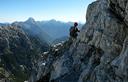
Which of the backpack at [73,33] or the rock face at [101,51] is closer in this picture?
the rock face at [101,51]

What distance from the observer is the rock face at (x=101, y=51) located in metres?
31.8

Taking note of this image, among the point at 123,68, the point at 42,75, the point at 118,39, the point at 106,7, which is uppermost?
the point at 106,7

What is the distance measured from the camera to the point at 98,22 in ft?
136

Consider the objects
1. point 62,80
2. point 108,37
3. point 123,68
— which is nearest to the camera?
point 123,68

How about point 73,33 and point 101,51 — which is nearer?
point 101,51

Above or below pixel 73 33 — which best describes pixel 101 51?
below

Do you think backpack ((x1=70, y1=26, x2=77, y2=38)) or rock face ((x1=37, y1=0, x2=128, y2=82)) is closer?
rock face ((x1=37, y1=0, x2=128, y2=82))

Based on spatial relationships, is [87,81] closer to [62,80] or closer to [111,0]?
[62,80]

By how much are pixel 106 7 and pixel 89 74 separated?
37.8ft

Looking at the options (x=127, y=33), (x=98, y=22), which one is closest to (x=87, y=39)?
(x=98, y=22)

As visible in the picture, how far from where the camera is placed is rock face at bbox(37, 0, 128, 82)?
31775 millimetres

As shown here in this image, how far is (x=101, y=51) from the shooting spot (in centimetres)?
3972

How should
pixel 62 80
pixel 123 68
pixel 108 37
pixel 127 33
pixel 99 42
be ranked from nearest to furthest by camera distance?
pixel 123 68 → pixel 127 33 → pixel 108 37 → pixel 99 42 → pixel 62 80

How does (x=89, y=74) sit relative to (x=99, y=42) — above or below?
below
